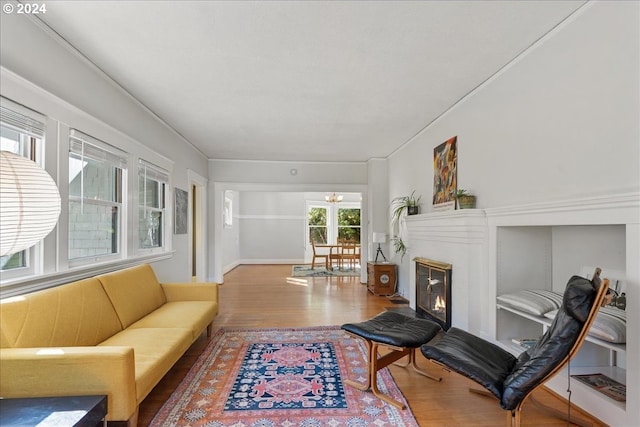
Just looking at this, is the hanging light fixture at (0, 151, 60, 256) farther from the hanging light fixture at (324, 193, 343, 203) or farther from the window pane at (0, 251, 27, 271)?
the hanging light fixture at (324, 193, 343, 203)

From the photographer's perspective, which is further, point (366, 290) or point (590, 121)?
point (366, 290)

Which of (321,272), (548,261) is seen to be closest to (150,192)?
(548,261)

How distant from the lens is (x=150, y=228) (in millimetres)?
3979

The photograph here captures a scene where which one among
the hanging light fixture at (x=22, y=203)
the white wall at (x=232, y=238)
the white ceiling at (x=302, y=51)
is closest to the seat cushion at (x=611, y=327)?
the white ceiling at (x=302, y=51)

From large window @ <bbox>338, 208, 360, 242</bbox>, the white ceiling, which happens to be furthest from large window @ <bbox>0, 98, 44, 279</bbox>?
large window @ <bbox>338, 208, 360, 242</bbox>

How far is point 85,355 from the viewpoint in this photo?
1659 millimetres

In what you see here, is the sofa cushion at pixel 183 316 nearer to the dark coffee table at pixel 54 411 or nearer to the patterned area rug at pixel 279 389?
the patterned area rug at pixel 279 389

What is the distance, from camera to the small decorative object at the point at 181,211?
4695 millimetres

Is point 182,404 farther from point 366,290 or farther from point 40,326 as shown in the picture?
→ point 366,290

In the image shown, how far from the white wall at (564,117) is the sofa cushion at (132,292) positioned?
10.9 ft

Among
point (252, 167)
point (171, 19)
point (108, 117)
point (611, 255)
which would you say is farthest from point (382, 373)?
point (252, 167)

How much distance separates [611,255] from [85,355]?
3.20 meters

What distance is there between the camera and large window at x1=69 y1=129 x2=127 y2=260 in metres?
2.57

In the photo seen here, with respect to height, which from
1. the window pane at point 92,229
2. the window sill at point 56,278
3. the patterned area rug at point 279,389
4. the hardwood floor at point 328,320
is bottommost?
the hardwood floor at point 328,320
